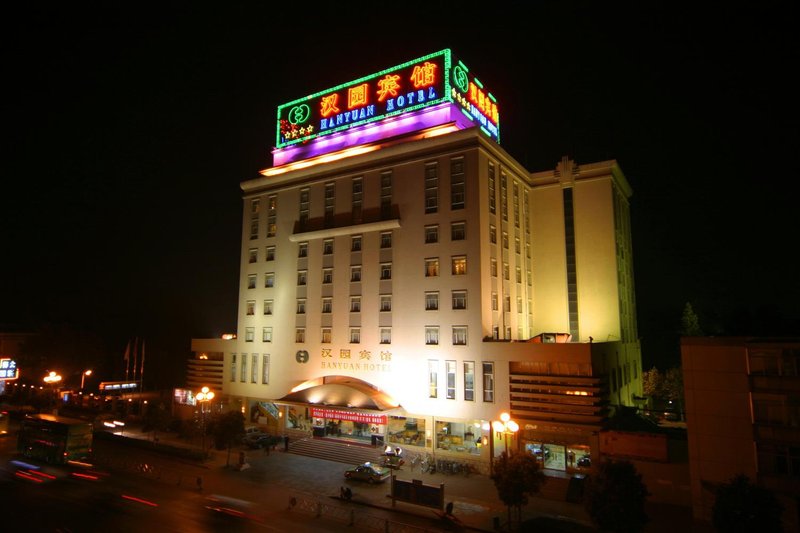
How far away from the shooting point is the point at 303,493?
2817cm

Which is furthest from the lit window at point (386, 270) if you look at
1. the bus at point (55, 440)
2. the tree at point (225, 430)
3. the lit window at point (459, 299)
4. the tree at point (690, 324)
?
the tree at point (690, 324)

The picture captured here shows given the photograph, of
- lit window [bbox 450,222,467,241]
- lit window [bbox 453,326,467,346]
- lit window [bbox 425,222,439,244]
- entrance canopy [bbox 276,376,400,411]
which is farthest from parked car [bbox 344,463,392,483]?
lit window [bbox 450,222,467,241]

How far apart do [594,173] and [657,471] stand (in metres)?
27.0

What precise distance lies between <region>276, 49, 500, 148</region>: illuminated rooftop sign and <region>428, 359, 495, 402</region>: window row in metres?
19.4

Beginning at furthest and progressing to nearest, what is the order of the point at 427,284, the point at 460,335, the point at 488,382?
the point at 427,284 < the point at 460,335 < the point at 488,382

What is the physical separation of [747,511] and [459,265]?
2269cm

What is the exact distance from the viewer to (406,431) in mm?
37906

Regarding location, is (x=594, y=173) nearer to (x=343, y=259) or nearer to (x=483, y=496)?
(x=343, y=259)

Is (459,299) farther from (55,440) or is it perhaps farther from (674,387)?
(674,387)

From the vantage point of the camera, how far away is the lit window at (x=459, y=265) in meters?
36.7

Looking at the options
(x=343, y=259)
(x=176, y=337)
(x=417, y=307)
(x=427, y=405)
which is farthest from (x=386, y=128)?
(x=176, y=337)

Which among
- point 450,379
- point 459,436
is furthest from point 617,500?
point 450,379

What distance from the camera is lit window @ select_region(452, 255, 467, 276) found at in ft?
120

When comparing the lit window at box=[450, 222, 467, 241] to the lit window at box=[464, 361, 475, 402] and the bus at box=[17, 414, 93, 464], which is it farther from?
the bus at box=[17, 414, 93, 464]
